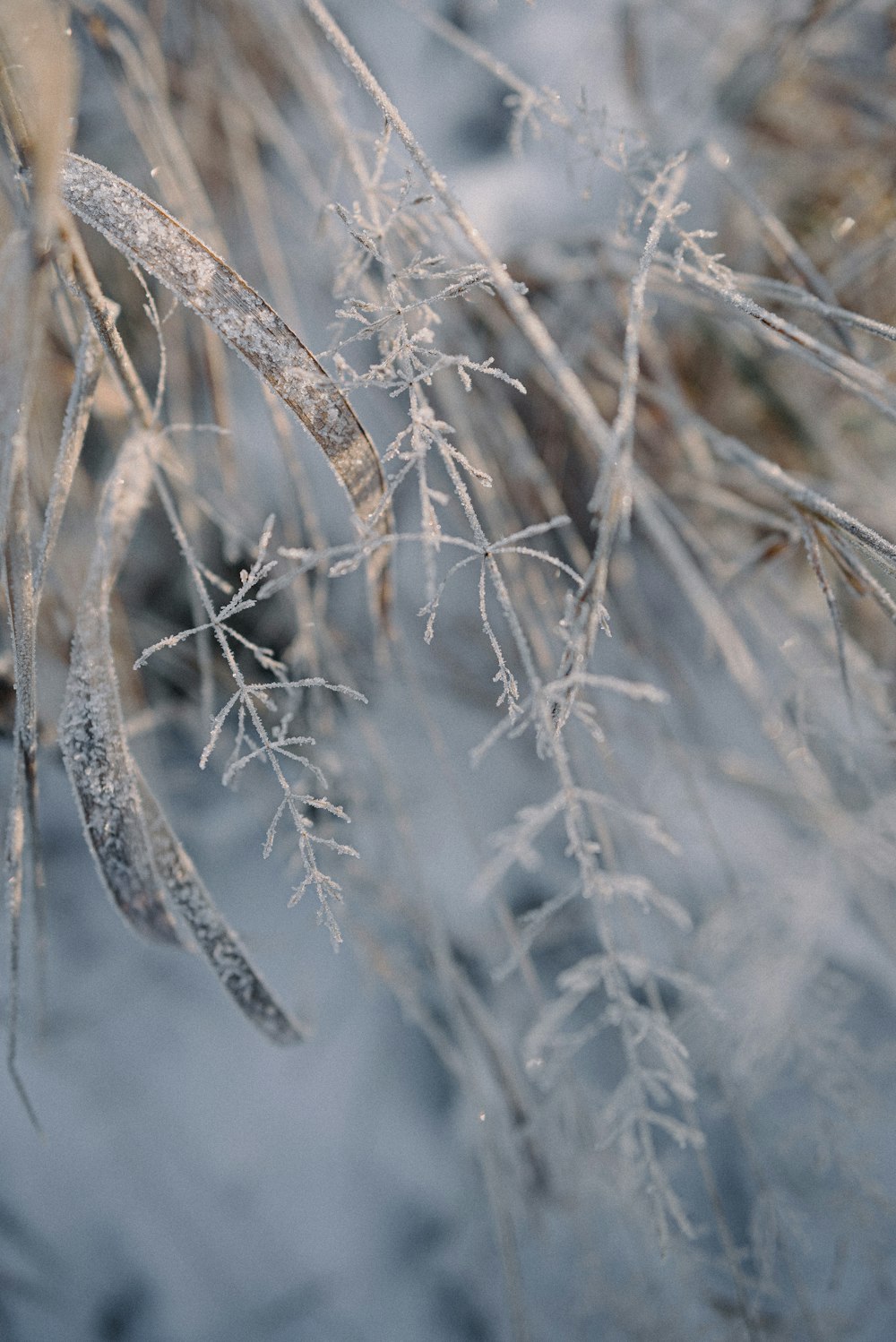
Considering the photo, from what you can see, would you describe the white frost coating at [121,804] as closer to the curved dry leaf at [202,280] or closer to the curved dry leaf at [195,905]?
the curved dry leaf at [195,905]

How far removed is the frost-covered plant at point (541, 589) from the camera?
40 centimetres

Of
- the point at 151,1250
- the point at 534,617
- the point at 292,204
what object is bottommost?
the point at 151,1250

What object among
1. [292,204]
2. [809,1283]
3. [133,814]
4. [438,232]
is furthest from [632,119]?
[809,1283]

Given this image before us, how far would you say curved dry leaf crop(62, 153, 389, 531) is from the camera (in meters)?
0.37

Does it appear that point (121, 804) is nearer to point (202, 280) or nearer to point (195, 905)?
point (195, 905)

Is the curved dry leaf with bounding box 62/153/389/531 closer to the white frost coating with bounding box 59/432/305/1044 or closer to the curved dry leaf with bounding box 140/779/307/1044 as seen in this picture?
the white frost coating with bounding box 59/432/305/1044

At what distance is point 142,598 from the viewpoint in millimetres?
775

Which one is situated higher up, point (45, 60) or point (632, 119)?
point (632, 119)

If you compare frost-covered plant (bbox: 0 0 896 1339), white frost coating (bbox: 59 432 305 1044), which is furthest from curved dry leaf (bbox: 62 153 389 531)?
white frost coating (bbox: 59 432 305 1044)

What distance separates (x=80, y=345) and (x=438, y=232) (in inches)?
8.5

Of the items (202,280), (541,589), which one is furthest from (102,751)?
(541,589)

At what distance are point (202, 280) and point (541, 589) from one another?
0.34 metres

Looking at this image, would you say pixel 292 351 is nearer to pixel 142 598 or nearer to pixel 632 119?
pixel 142 598

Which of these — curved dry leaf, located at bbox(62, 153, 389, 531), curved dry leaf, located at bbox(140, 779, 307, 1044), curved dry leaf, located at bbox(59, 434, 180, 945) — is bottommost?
curved dry leaf, located at bbox(140, 779, 307, 1044)
